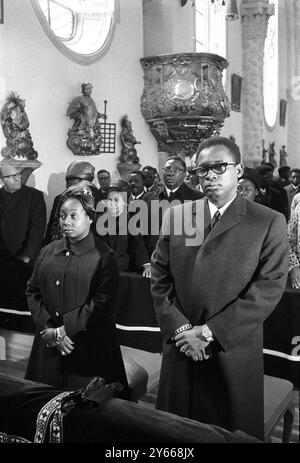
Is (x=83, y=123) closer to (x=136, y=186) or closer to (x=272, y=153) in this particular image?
(x=136, y=186)

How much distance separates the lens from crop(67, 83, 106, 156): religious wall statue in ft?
26.6

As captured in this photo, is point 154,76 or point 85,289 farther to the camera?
point 154,76

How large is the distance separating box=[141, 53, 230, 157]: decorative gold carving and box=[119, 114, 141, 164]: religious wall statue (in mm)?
492

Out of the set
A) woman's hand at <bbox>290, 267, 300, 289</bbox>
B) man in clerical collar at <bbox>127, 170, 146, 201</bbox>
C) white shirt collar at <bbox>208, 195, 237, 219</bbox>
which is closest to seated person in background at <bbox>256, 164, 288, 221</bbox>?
man in clerical collar at <bbox>127, 170, 146, 201</bbox>

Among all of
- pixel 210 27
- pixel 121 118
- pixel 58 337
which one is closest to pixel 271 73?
pixel 210 27

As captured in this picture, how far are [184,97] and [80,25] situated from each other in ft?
6.44

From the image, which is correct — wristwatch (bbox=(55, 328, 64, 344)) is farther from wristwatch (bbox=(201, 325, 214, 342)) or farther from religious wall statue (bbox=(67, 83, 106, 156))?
religious wall statue (bbox=(67, 83, 106, 156))

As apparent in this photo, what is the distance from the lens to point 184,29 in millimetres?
10555

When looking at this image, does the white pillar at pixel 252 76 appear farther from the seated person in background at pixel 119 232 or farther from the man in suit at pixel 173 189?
the seated person in background at pixel 119 232

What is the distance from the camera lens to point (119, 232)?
17.0 feet
